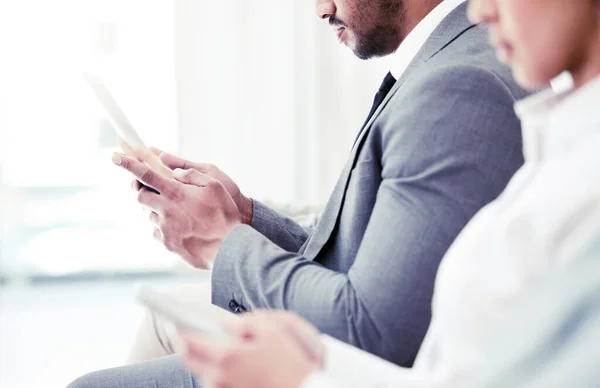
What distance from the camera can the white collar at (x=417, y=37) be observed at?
4.06 ft

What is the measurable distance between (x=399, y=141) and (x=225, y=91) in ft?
8.61

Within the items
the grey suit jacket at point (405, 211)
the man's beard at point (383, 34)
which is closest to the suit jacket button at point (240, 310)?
the grey suit jacket at point (405, 211)

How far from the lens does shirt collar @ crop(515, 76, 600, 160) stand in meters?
0.63

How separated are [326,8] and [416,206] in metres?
0.67

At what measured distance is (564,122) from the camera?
64 centimetres

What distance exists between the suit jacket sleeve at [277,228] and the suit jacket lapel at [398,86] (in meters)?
0.22

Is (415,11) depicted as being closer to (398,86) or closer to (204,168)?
(398,86)

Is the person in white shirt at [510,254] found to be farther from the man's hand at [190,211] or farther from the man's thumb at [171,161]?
the man's thumb at [171,161]

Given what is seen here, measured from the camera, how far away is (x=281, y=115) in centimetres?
350

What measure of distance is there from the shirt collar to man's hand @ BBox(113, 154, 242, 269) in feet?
1.68

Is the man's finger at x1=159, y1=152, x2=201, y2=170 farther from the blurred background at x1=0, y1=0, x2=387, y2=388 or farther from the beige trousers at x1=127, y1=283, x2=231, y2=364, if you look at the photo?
the blurred background at x1=0, y1=0, x2=387, y2=388

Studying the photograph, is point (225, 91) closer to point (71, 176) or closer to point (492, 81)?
point (71, 176)

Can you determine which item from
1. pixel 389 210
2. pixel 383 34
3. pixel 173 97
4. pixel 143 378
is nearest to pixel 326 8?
pixel 383 34

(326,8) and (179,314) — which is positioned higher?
(326,8)
